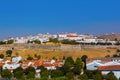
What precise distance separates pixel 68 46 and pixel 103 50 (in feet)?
17.4

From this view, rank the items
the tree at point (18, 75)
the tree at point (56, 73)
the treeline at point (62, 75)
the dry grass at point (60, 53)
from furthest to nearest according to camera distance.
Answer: the dry grass at point (60, 53) → the tree at point (56, 73) → the tree at point (18, 75) → the treeline at point (62, 75)

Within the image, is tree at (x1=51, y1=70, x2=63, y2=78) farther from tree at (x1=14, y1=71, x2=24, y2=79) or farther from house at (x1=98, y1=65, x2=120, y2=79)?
house at (x1=98, y1=65, x2=120, y2=79)

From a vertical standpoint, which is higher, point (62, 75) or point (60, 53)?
point (60, 53)

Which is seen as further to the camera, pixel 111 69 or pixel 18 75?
pixel 111 69

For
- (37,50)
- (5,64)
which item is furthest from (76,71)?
(37,50)

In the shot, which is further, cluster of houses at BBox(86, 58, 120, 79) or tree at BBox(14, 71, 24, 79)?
cluster of houses at BBox(86, 58, 120, 79)

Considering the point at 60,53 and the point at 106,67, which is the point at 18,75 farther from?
the point at 60,53

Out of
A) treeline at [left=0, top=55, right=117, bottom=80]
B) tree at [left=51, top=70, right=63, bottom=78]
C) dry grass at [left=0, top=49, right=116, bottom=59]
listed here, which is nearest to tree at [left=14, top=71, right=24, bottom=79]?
treeline at [left=0, top=55, right=117, bottom=80]

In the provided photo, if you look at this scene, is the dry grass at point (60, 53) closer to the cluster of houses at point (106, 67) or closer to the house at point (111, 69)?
the cluster of houses at point (106, 67)

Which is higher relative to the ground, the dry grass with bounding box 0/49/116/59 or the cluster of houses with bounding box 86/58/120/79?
the dry grass with bounding box 0/49/116/59

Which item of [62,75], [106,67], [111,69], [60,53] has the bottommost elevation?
[62,75]

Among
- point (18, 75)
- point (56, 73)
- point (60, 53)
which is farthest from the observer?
point (60, 53)

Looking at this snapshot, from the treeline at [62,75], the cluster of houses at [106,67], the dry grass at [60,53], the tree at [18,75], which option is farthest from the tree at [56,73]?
the dry grass at [60,53]

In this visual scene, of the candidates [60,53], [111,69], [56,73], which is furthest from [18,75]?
[60,53]
